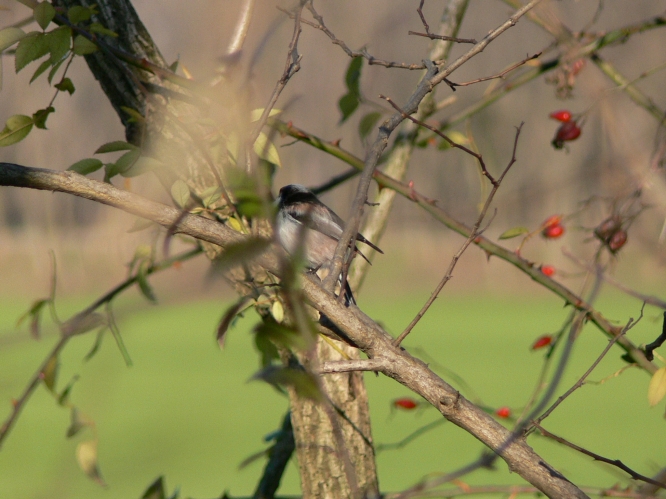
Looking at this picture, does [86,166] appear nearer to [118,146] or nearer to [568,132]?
[118,146]

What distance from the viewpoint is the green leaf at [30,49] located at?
138cm

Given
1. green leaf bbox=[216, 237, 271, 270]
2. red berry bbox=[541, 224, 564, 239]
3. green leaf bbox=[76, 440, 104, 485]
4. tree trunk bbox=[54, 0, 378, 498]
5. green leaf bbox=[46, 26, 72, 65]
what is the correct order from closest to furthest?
green leaf bbox=[216, 237, 271, 270] → green leaf bbox=[46, 26, 72, 65] → green leaf bbox=[76, 440, 104, 485] → tree trunk bbox=[54, 0, 378, 498] → red berry bbox=[541, 224, 564, 239]

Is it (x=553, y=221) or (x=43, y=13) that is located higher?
(x=553, y=221)

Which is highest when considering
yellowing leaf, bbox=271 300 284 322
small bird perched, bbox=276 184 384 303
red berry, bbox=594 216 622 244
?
small bird perched, bbox=276 184 384 303

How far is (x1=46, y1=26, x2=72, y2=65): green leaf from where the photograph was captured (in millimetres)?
1435

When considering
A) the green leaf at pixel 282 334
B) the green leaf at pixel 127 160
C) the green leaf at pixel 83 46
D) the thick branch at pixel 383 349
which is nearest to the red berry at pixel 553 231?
the thick branch at pixel 383 349

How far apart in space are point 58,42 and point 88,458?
3.32 ft

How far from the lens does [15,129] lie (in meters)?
1.49

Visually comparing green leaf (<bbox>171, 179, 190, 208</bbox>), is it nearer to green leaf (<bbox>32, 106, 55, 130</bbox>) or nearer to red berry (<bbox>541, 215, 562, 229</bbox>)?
green leaf (<bbox>32, 106, 55, 130</bbox>)

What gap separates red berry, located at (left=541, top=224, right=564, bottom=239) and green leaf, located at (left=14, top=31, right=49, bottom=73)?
5.11ft

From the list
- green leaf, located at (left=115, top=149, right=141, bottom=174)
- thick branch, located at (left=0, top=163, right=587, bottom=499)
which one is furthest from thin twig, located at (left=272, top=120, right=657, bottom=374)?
thick branch, located at (left=0, top=163, right=587, bottom=499)

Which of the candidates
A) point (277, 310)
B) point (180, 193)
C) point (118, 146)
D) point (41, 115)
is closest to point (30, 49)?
point (41, 115)

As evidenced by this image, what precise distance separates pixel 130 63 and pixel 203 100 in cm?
23

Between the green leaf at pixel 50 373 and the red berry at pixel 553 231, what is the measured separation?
154cm
